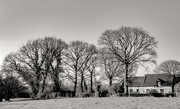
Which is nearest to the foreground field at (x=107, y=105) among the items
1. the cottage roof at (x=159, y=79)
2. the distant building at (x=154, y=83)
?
the distant building at (x=154, y=83)

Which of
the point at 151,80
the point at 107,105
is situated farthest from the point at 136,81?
the point at 107,105

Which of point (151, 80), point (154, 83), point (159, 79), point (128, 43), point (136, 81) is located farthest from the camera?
point (136, 81)

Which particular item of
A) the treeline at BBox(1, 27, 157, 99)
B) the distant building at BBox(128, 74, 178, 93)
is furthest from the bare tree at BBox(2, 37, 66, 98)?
the distant building at BBox(128, 74, 178, 93)

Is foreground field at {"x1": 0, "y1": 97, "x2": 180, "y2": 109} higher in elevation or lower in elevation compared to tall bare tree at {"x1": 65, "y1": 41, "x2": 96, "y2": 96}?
lower

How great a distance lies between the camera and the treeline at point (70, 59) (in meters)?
38.7

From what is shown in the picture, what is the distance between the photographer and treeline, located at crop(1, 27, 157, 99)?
1523 inches

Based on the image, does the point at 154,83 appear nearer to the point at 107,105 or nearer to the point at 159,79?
the point at 159,79

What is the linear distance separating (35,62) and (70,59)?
9.94 metres

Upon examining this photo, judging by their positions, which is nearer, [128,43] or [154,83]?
[128,43]

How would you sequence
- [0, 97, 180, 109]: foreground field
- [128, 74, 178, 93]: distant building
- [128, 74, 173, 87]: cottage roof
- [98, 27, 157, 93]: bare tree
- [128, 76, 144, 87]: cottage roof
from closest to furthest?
1. [0, 97, 180, 109]: foreground field
2. [98, 27, 157, 93]: bare tree
3. [128, 74, 178, 93]: distant building
4. [128, 74, 173, 87]: cottage roof
5. [128, 76, 144, 87]: cottage roof

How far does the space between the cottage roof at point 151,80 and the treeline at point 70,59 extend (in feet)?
39.3

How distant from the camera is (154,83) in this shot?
197 feet

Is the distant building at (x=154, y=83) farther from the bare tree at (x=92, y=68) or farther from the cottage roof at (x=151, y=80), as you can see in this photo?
the bare tree at (x=92, y=68)

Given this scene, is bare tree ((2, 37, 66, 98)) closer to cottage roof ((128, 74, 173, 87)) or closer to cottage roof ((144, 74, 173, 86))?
cottage roof ((128, 74, 173, 87))
